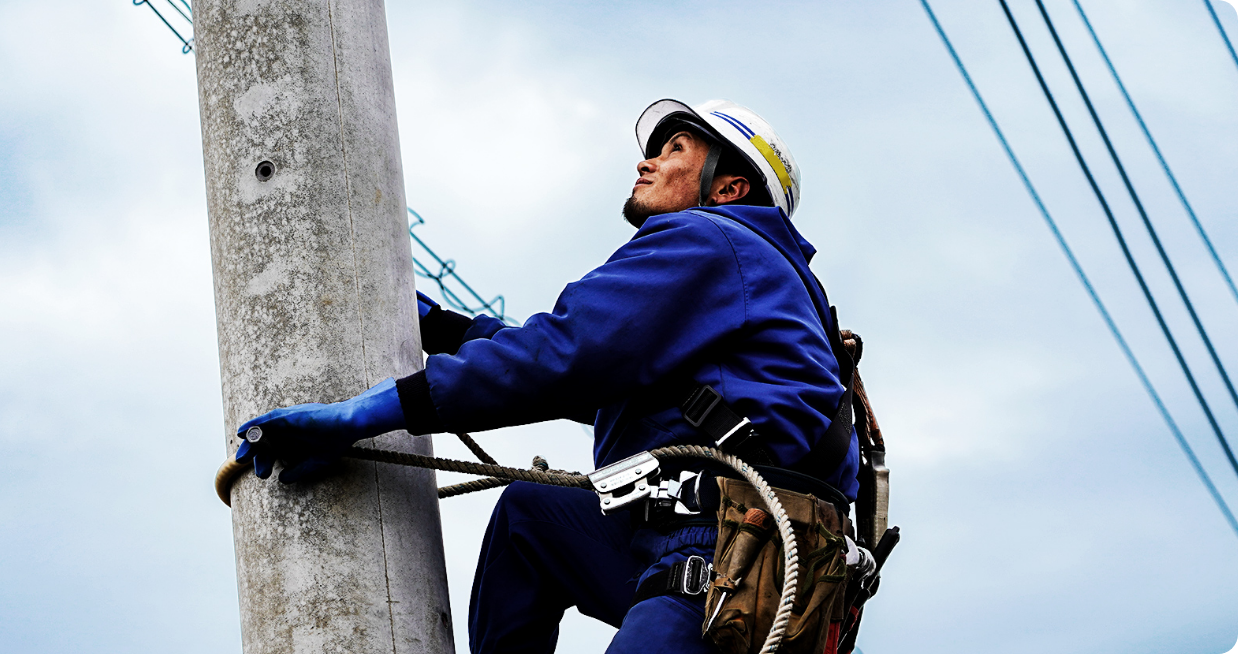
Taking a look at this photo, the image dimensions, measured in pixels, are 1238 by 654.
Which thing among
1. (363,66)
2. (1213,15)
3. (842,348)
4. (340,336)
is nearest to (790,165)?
(842,348)

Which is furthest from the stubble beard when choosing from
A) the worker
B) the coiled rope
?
the coiled rope

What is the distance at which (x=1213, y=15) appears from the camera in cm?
580

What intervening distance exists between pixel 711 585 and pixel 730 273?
2.67ft

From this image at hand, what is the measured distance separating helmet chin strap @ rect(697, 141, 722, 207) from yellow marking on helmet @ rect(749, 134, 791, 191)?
0.43ft

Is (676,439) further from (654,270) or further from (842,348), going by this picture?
(842,348)

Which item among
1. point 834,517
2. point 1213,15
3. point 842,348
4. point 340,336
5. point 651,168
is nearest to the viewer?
point 340,336

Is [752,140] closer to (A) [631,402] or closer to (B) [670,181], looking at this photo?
(B) [670,181]

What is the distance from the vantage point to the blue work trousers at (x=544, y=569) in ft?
11.4

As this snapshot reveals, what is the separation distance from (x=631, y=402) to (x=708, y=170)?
1218mm

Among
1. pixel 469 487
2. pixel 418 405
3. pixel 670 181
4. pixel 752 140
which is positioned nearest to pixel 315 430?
pixel 418 405

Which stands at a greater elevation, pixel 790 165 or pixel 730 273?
pixel 790 165

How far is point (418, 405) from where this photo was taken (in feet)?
9.11

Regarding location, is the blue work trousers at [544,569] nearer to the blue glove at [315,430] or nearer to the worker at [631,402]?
the worker at [631,402]

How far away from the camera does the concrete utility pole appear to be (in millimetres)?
2691
